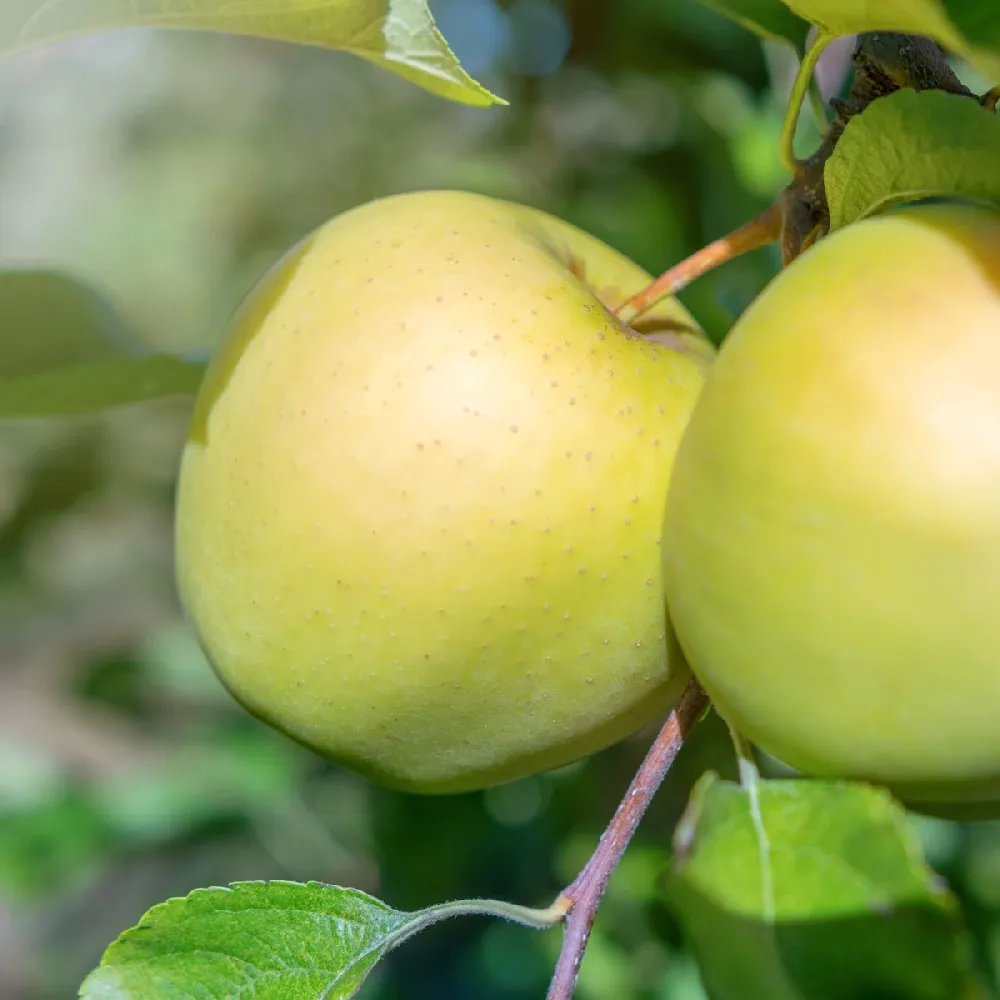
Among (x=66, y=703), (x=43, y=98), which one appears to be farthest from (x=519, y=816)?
(x=43, y=98)

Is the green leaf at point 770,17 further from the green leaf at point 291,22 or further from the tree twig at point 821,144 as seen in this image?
the green leaf at point 291,22

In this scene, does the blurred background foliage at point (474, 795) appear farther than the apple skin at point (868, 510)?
Yes

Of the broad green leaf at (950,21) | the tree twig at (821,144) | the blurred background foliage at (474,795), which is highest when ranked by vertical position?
the broad green leaf at (950,21)

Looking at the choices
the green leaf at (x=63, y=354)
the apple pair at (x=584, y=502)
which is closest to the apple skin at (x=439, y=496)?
the apple pair at (x=584, y=502)

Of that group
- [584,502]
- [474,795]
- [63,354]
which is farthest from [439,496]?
[474,795]

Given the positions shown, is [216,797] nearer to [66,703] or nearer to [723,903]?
[723,903]

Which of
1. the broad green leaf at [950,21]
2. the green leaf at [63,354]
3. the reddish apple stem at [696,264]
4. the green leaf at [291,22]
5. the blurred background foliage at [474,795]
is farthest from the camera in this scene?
the blurred background foliage at [474,795]

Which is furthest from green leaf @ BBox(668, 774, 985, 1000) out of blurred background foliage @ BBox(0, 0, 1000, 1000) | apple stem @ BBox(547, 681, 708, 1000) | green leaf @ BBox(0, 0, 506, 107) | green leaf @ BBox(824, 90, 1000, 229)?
blurred background foliage @ BBox(0, 0, 1000, 1000)

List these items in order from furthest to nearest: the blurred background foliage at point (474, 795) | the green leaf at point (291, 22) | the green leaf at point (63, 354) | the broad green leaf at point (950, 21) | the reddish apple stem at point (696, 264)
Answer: the blurred background foliage at point (474, 795) < the green leaf at point (63, 354) < the reddish apple stem at point (696, 264) < the green leaf at point (291, 22) < the broad green leaf at point (950, 21)
